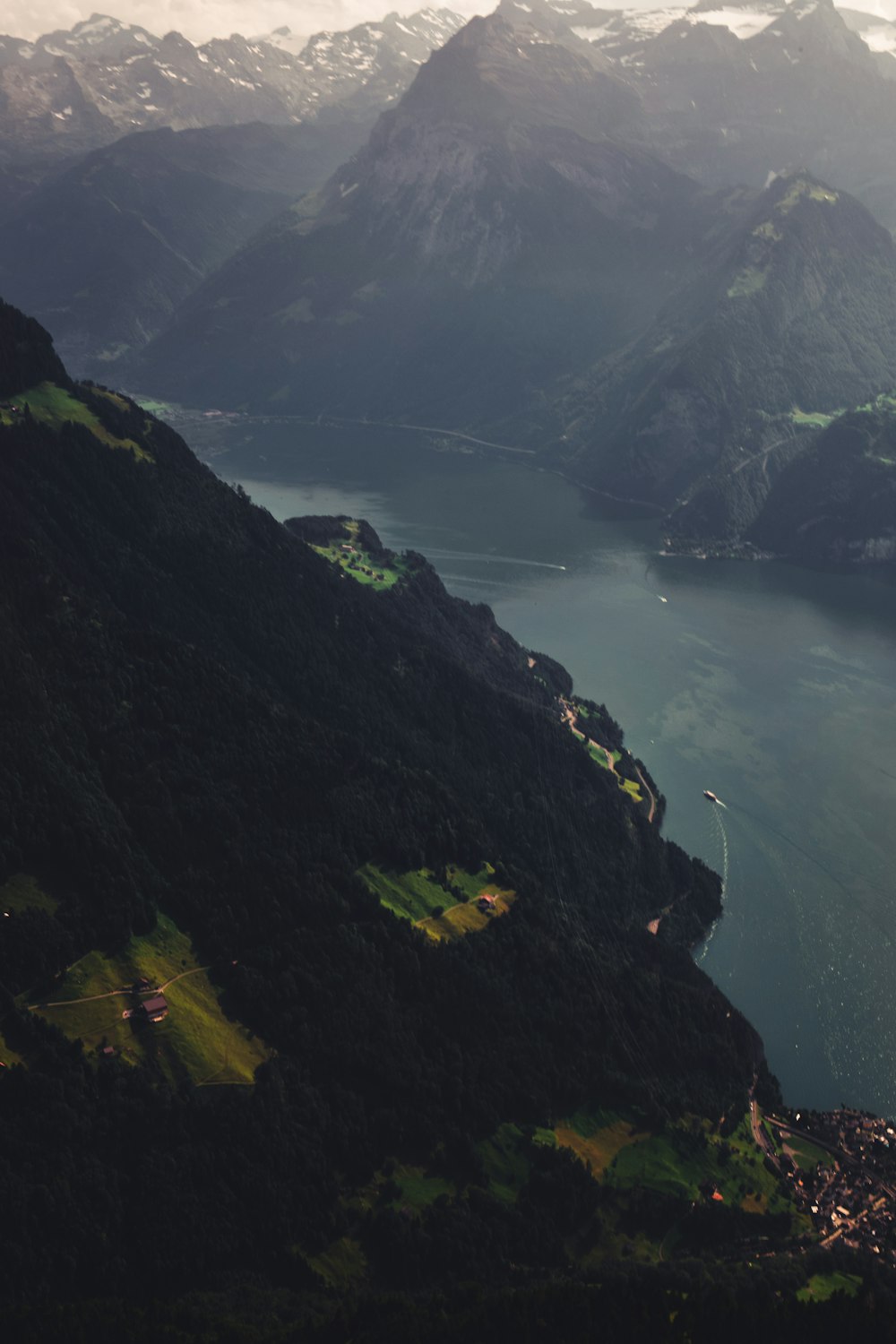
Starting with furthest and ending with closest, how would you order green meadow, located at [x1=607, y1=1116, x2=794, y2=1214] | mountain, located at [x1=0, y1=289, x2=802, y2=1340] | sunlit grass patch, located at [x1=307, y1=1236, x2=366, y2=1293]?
green meadow, located at [x1=607, y1=1116, x2=794, y2=1214]
mountain, located at [x1=0, y1=289, x2=802, y2=1340]
sunlit grass patch, located at [x1=307, y1=1236, x2=366, y2=1293]

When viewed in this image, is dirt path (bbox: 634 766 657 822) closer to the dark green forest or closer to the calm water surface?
the calm water surface

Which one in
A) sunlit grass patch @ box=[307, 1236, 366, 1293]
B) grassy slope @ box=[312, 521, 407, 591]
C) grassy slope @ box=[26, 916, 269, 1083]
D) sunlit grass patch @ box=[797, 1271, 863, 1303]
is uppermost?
grassy slope @ box=[312, 521, 407, 591]

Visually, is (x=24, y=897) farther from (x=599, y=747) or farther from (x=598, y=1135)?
(x=599, y=747)

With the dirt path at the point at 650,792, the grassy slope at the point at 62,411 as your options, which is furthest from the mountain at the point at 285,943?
the dirt path at the point at 650,792

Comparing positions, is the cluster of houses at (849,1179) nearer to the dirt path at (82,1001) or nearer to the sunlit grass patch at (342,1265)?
the sunlit grass patch at (342,1265)

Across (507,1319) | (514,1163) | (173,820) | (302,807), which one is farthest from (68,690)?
(507,1319)

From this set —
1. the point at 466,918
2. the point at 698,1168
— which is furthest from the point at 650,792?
the point at 698,1168

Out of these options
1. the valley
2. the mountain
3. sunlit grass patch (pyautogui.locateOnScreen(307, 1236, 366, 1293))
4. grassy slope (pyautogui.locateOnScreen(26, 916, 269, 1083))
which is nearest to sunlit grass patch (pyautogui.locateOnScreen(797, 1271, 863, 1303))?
the valley

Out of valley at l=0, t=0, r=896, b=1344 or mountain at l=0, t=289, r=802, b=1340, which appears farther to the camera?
mountain at l=0, t=289, r=802, b=1340
